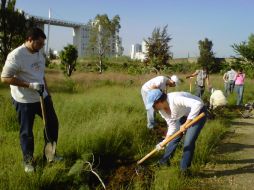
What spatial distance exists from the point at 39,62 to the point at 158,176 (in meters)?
1.95

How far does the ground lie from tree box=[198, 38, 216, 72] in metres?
35.6

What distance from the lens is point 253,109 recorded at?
1210 cm

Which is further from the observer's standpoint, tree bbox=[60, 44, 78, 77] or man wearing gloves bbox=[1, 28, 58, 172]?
tree bbox=[60, 44, 78, 77]

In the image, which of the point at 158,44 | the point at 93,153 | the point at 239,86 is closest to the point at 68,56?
the point at 158,44

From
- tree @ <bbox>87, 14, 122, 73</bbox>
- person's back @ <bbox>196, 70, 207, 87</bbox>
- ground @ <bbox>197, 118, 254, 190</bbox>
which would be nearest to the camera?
ground @ <bbox>197, 118, 254, 190</bbox>

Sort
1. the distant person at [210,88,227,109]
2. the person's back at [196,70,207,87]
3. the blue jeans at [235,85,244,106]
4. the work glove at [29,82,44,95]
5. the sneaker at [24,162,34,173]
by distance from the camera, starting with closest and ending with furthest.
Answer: the sneaker at [24,162,34,173]
the work glove at [29,82,44,95]
the distant person at [210,88,227,109]
the person's back at [196,70,207,87]
the blue jeans at [235,85,244,106]

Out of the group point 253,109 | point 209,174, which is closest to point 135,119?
point 209,174

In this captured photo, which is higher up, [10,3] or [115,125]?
[10,3]

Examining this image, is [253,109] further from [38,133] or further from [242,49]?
[242,49]

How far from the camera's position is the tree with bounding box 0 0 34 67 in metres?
16.4

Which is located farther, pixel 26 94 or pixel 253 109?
pixel 253 109

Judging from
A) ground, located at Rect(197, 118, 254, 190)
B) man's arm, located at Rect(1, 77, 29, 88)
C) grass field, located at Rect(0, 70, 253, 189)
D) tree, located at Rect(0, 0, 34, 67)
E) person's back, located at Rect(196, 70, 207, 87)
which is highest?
tree, located at Rect(0, 0, 34, 67)

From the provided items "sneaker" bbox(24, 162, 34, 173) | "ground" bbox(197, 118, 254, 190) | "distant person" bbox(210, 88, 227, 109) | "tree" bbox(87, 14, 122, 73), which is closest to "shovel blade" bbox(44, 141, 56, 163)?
"sneaker" bbox(24, 162, 34, 173)

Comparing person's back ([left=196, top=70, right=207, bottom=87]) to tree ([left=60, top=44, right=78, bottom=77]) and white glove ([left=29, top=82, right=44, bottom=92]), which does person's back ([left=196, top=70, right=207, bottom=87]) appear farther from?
tree ([left=60, top=44, right=78, bottom=77])
